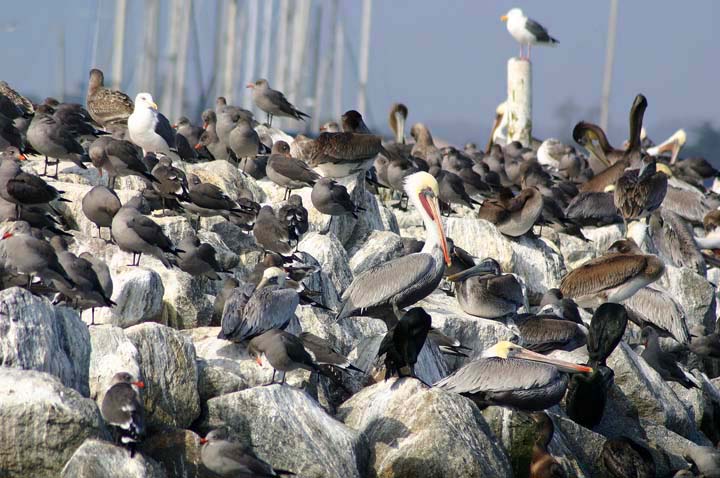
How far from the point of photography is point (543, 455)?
843cm

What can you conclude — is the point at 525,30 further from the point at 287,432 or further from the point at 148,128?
the point at 287,432

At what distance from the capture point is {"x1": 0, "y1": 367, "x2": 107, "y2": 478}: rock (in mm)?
6969

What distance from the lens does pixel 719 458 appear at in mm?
9711

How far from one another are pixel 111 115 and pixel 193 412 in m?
8.06

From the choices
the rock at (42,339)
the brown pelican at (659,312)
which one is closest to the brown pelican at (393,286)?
the rock at (42,339)

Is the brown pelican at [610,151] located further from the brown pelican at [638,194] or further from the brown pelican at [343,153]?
the brown pelican at [343,153]

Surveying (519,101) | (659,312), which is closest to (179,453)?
(659,312)

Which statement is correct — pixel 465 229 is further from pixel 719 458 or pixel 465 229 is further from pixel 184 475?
pixel 184 475

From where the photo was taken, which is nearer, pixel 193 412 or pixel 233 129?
pixel 193 412

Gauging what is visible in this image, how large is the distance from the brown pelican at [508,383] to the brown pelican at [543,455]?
0.31 m

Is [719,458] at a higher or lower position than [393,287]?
lower

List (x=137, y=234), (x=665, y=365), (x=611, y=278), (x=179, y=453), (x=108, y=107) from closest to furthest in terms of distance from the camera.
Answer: (x=179, y=453), (x=137, y=234), (x=665, y=365), (x=611, y=278), (x=108, y=107)

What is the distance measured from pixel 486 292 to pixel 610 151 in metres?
10.1

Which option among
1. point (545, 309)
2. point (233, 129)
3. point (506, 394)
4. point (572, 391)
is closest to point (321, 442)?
point (506, 394)
